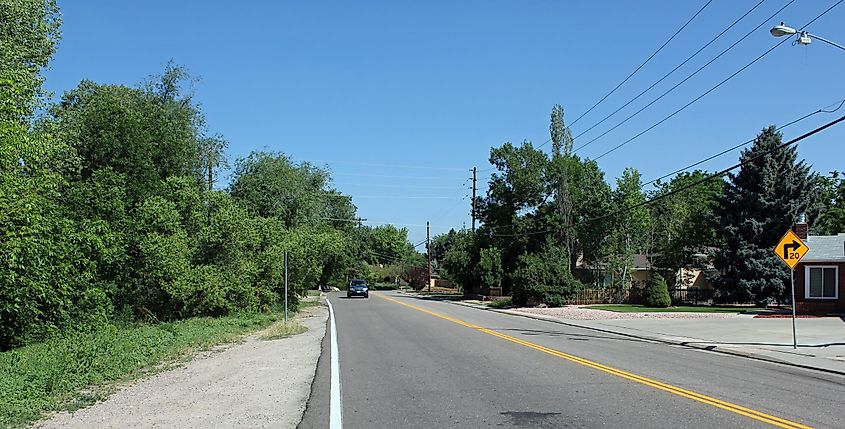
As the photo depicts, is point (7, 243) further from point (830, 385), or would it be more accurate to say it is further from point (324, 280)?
point (324, 280)

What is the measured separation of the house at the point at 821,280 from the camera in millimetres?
35406

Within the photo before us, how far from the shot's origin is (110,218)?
26.5 metres

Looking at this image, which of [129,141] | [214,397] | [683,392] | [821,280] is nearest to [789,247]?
[683,392]

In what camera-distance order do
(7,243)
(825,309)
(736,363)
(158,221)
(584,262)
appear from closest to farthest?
(7,243) < (736,363) < (158,221) < (825,309) < (584,262)

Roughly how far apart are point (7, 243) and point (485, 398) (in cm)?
950

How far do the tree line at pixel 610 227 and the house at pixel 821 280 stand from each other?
732cm

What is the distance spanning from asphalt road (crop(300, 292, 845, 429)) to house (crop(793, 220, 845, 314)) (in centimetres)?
2115

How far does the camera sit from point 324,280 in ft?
268

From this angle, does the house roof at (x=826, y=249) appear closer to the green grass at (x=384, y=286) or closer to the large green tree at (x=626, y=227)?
the large green tree at (x=626, y=227)

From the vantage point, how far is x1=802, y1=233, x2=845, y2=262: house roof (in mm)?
35594

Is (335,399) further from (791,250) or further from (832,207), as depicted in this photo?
(832,207)

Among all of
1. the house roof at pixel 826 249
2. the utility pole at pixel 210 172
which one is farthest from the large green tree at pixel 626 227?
the utility pole at pixel 210 172

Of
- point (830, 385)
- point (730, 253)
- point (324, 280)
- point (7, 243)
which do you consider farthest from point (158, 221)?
point (324, 280)

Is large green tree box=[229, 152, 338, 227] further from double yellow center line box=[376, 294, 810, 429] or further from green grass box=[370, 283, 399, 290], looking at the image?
green grass box=[370, 283, 399, 290]
